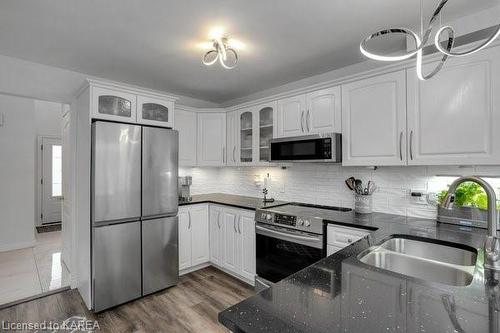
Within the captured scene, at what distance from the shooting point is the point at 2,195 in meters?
4.31

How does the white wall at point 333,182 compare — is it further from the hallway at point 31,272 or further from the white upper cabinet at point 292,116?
the hallway at point 31,272

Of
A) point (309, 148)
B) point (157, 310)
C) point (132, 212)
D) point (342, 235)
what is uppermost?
point (309, 148)

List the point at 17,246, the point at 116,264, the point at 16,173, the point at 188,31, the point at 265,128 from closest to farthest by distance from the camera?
1. the point at 188,31
2. the point at 116,264
3. the point at 265,128
4. the point at 17,246
5. the point at 16,173

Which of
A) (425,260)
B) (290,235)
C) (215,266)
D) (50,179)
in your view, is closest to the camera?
(425,260)

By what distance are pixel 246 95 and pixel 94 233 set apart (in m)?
2.77

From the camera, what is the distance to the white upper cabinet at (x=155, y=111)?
9.21ft

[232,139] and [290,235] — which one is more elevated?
[232,139]

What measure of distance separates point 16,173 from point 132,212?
340 cm

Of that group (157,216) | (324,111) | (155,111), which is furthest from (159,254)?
(324,111)

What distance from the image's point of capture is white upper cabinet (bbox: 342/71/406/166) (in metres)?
2.17

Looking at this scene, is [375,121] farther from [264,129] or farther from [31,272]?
[31,272]

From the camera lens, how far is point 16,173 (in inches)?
177

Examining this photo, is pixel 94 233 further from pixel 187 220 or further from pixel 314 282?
pixel 314 282

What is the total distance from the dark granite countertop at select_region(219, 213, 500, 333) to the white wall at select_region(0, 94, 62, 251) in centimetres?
532
